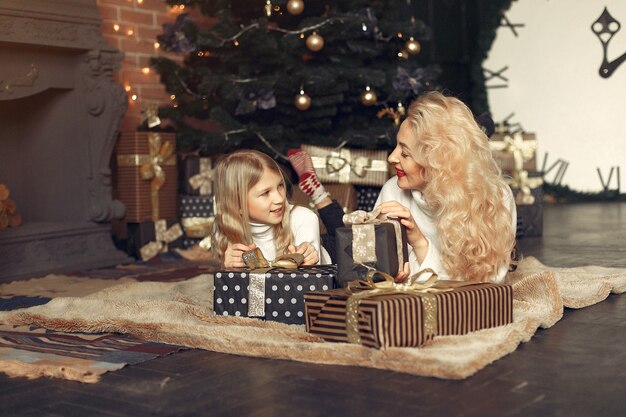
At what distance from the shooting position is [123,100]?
511 centimetres

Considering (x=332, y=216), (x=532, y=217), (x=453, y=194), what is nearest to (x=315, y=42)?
(x=332, y=216)

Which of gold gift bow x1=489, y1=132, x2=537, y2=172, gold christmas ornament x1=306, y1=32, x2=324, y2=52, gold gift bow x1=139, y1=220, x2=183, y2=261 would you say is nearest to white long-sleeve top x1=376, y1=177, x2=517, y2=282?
gold christmas ornament x1=306, y1=32, x2=324, y2=52

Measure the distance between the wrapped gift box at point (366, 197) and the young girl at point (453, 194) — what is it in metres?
2.55

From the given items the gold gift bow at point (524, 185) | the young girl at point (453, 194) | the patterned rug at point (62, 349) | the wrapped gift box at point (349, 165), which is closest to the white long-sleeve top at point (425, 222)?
the young girl at point (453, 194)

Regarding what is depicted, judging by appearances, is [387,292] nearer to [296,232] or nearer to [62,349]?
[296,232]

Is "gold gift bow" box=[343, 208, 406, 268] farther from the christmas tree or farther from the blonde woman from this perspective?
the christmas tree

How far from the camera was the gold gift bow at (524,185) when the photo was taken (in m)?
6.04

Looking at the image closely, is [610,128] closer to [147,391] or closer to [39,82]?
[39,82]

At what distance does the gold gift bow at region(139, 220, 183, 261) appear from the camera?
17.6 ft

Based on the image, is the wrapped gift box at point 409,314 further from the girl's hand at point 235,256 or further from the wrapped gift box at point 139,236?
the wrapped gift box at point 139,236

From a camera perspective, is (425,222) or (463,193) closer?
(463,193)

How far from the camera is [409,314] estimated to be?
2.55 m

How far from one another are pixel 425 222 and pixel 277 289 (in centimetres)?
65

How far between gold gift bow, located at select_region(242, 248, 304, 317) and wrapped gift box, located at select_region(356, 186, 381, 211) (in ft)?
8.73
